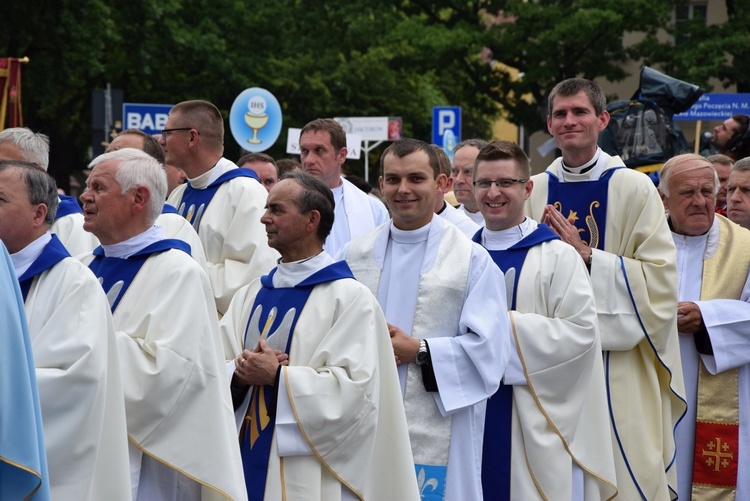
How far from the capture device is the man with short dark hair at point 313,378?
14.9 feet

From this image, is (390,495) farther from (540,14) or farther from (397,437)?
Answer: (540,14)

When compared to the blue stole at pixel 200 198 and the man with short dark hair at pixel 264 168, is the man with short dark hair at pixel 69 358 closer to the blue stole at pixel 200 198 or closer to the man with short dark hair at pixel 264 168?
the blue stole at pixel 200 198

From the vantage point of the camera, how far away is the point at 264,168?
9.08 meters

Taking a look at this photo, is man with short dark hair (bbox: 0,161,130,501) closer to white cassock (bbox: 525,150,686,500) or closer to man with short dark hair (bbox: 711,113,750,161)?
white cassock (bbox: 525,150,686,500)

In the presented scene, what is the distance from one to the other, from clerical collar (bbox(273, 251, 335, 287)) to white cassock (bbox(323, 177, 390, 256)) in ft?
9.59

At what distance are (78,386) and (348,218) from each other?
4.08 m

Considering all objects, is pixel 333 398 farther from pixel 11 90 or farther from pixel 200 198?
pixel 11 90

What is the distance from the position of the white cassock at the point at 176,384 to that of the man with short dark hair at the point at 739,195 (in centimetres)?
398

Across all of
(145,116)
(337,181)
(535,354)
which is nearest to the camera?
(535,354)

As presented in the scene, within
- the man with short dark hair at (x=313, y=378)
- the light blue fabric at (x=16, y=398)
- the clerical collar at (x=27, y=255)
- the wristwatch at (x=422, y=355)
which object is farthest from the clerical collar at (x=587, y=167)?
the light blue fabric at (x=16, y=398)

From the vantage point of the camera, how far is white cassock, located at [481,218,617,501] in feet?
18.5

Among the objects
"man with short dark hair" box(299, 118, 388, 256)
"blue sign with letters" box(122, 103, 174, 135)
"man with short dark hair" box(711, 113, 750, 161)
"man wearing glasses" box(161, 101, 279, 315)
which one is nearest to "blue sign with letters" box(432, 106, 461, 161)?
"blue sign with letters" box(122, 103, 174, 135)

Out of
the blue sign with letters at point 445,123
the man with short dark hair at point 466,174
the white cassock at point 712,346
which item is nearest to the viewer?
the white cassock at point 712,346

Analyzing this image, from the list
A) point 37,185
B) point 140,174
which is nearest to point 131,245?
point 140,174
